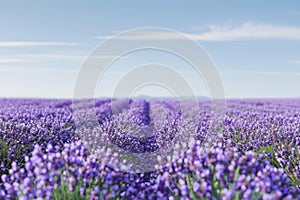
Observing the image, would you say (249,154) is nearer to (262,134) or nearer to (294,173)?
(294,173)

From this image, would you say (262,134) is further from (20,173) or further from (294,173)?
(20,173)

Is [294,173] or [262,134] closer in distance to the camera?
[294,173]

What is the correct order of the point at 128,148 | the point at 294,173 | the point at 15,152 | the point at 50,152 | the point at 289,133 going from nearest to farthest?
1. the point at 50,152
2. the point at 294,173
3. the point at 15,152
4. the point at 289,133
5. the point at 128,148

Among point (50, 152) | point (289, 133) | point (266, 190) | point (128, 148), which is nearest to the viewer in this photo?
point (266, 190)

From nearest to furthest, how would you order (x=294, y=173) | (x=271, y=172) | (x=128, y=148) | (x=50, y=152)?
1. (x=271, y=172)
2. (x=50, y=152)
3. (x=294, y=173)
4. (x=128, y=148)

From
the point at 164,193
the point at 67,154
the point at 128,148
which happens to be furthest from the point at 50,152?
the point at 128,148

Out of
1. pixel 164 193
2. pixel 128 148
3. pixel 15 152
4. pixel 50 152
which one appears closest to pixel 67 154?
pixel 50 152

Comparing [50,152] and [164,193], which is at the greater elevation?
[50,152]

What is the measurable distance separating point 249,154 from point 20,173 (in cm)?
174

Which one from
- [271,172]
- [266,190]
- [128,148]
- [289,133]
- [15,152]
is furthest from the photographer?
[128,148]

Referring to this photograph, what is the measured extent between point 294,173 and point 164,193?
6.10 feet

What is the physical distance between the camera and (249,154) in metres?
3.14

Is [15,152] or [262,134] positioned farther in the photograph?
[262,134]

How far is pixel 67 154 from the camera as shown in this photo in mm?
3342
